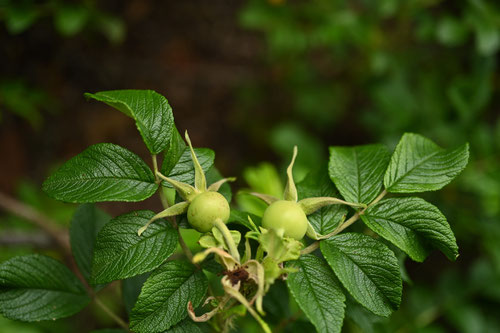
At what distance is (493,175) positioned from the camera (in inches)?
87.0

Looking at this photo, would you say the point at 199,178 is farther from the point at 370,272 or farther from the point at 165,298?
the point at 370,272

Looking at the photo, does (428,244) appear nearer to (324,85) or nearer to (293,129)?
(293,129)

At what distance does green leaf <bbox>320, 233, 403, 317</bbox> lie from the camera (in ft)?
3.00

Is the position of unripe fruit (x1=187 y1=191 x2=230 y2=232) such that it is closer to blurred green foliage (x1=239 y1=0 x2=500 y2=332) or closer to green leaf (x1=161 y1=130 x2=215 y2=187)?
green leaf (x1=161 y1=130 x2=215 y2=187)

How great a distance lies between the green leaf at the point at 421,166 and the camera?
1.01 m

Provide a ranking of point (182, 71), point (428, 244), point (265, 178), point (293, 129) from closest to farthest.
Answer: point (428, 244) → point (265, 178) → point (293, 129) → point (182, 71)

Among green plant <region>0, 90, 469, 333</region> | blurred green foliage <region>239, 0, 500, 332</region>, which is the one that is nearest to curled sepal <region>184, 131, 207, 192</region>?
green plant <region>0, 90, 469, 333</region>

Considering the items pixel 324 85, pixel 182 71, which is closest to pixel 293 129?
pixel 324 85

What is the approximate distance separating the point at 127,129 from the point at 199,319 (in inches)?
115

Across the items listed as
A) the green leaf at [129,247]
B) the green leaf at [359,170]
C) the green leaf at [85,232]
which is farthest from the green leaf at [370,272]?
the green leaf at [85,232]

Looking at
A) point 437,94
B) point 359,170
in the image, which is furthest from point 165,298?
point 437,94

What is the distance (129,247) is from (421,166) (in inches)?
27.2

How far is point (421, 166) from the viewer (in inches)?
42.0

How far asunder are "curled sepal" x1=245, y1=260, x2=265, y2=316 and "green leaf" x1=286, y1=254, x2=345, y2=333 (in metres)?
0.07
